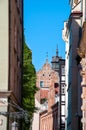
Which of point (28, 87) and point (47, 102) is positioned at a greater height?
point (47, 102)

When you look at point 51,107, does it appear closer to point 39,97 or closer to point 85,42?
point 39,97

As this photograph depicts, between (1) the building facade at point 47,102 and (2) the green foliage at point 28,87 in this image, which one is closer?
(2) the green foliage at point 28,87

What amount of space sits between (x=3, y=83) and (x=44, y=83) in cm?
10863

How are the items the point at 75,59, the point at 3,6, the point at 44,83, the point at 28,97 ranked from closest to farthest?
the point at 3,6, the point at 75,59, the point at 28,97, the point at 44,83

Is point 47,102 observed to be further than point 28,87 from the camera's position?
Yes

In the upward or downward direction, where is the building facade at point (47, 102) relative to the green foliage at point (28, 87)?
upward

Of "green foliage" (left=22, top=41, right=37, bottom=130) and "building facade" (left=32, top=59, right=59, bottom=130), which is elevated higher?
"building facade" (left=32, top=59, right=59, bottom=130)

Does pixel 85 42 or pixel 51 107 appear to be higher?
pixel 51 107

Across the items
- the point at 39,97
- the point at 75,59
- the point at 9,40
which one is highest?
the point at 39,97

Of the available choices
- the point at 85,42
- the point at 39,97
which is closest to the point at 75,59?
the point at 85,42

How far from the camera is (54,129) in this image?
80.0 m

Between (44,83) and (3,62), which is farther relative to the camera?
(44,83)

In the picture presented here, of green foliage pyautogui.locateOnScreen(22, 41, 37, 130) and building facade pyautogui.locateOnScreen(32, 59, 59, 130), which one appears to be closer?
green foliage pyautogui.locateOnScreen(22, 41, 37, 130)

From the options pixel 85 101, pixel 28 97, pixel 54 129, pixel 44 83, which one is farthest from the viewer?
pixel 44 83
